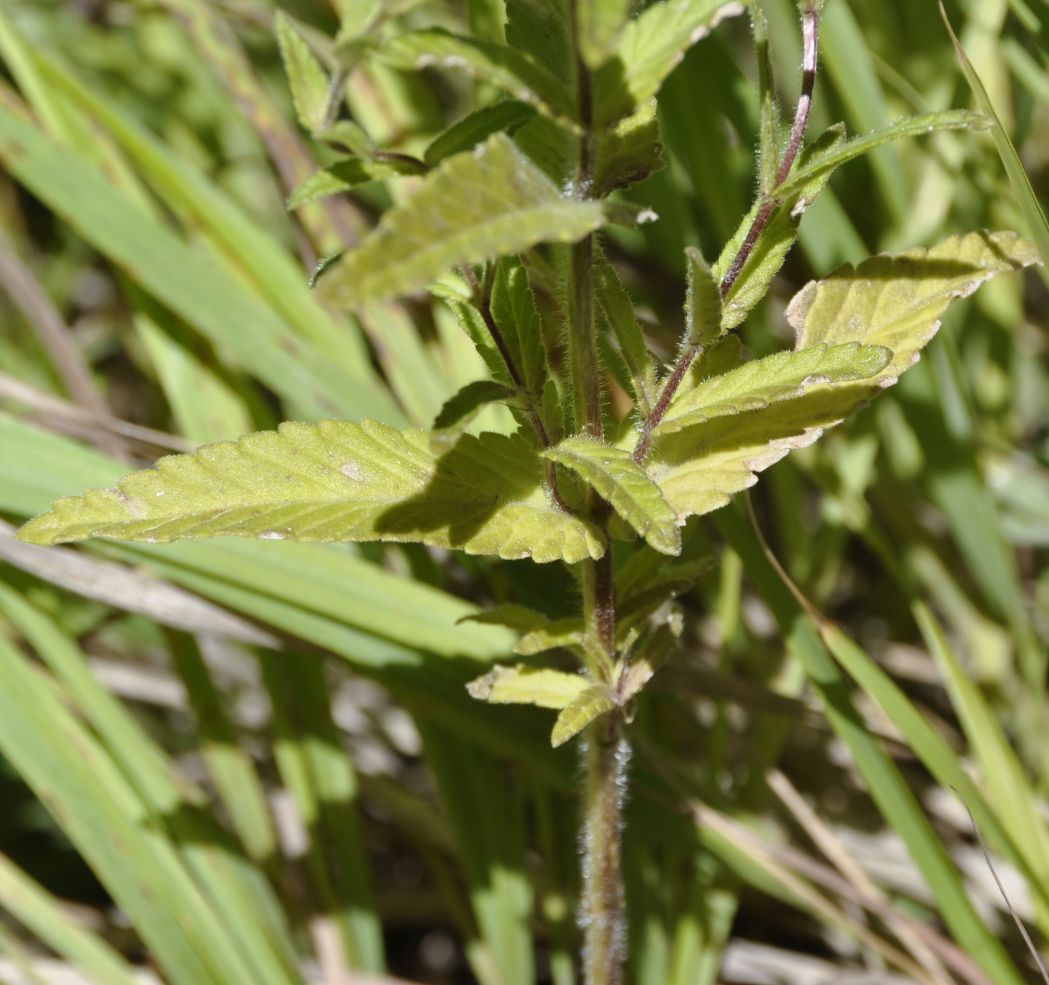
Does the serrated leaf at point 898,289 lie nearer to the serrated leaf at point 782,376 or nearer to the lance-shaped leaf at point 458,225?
A: the serrated leaf at point 782,376

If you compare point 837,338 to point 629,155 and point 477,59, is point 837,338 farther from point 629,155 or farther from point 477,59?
point 477,59

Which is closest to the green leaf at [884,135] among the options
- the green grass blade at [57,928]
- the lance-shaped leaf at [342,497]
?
the lance-shaped leaf at [342,497]

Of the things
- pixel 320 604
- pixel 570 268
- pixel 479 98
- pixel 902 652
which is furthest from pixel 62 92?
pixel 902 652

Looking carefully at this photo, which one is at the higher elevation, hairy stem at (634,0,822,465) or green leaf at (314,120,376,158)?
green leaf at (314,120,376,158)

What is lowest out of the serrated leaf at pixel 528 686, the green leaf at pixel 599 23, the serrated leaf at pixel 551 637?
the serrated leaf at pixel 528 686

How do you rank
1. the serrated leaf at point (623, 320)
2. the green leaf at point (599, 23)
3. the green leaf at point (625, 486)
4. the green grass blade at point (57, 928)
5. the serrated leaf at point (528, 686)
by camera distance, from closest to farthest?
the green leaf at point (599, 23)
the green leaf at point (625, 486)
the serrated leaf at point (623, 320)
the serrated leaf at point (528, 686)
the green grass blade at point (57, 928)

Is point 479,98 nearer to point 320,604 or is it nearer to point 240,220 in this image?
point 240,220

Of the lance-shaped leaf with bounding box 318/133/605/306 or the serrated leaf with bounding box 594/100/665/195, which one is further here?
the serrated leaf with bounding box 594/100/665/195

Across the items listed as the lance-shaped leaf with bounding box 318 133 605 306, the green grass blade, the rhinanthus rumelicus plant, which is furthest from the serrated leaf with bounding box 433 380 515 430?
the green grass blade

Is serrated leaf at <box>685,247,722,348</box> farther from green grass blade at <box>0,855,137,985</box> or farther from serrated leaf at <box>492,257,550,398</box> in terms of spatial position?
green grass blade at <box>0,855,137,985</box>
